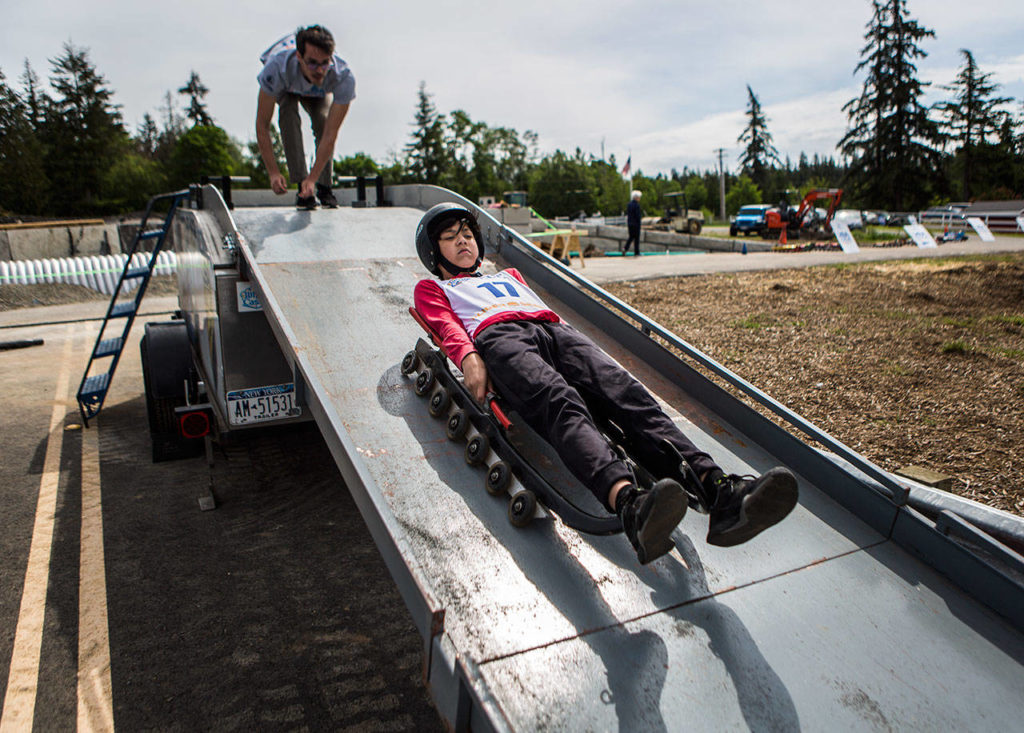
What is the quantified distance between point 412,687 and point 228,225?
3.25m

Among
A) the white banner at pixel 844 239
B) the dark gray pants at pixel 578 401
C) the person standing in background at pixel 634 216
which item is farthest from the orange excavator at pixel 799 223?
the dark gray pants at pixel 578 401

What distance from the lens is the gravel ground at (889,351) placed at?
15.4 feet

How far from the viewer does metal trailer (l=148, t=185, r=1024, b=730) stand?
199cm

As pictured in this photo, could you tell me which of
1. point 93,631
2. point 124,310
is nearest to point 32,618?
point 93,631

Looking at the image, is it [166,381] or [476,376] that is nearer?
[476,376]

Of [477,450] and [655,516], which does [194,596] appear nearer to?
[477,450]

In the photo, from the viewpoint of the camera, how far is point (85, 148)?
166 ft

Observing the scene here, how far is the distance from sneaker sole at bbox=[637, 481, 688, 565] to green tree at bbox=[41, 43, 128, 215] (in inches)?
2257

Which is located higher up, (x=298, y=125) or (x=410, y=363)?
(x=298, y=125)

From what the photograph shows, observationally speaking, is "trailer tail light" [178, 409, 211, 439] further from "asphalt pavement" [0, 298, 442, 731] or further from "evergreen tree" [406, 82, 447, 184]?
"evergreen tree" [406, 82, 447, 184]

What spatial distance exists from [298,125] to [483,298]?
4.14 metres

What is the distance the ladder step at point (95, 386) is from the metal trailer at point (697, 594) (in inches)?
152

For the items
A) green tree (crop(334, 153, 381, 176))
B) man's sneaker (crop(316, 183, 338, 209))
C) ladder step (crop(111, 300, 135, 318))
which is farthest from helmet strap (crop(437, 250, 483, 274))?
green tree (crop(334, 153, 381, 176))

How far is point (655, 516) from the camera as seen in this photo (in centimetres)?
209
